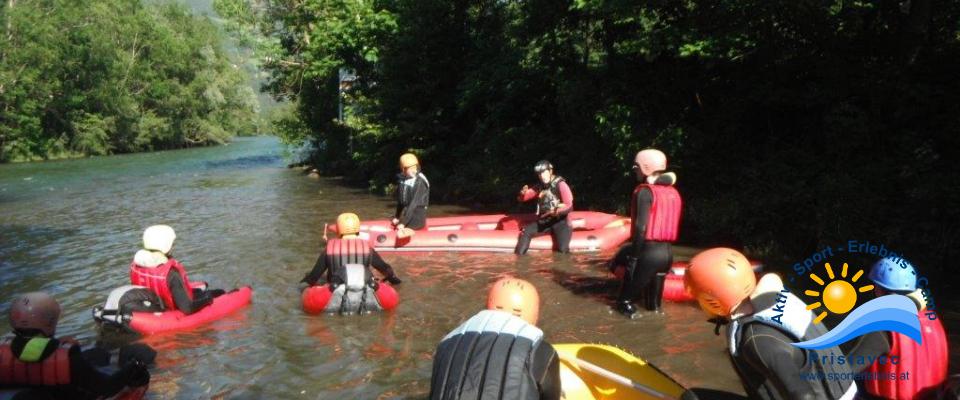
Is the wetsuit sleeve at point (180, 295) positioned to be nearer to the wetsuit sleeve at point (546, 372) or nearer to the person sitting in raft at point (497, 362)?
the person sitting in raft at point (497, 362)

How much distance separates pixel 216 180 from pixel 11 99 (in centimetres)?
1854

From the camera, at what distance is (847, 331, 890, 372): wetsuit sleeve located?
2.97 m

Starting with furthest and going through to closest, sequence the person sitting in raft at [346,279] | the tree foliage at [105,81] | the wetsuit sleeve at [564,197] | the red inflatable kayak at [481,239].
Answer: the tree foliage at [105,81] < the red inflatable kayak at [481,239] < the wetsuit sleeve at [564,197] < the person sitting in raft at [346,279]

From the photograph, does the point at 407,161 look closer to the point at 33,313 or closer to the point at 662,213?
the point at 662,213

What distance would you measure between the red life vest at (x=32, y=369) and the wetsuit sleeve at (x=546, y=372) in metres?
2.54

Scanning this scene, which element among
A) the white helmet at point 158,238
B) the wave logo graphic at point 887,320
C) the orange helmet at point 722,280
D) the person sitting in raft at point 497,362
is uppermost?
the orange helmet at point 722,280

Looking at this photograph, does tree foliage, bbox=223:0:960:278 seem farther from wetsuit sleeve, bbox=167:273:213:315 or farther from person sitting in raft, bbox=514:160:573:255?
wetsuit sleeve, bbox=167:273:213:315

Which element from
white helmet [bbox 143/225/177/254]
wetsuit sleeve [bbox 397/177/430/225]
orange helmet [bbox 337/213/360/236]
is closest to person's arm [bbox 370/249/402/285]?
orange helmet [bbox 337/213/360/236]

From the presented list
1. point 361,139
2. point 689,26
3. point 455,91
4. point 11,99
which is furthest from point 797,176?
point 11,99

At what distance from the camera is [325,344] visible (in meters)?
5.87

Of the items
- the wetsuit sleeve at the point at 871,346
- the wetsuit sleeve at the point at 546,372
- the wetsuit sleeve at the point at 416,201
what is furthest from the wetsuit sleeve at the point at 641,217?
the wetsuit sleeve at the point at 416,201

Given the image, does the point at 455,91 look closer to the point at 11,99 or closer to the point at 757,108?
the point at 757,108

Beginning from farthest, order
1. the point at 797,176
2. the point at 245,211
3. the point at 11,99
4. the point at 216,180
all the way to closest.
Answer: the point at 11,99, the point at 216,180, the point at 245,211, the point at 797,176

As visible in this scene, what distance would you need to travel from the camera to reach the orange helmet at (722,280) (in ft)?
9.36
